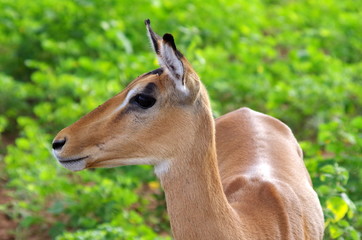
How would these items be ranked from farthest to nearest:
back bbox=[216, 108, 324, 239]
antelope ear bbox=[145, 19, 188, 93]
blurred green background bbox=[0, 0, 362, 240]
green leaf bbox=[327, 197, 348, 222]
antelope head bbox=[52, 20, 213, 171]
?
blurred green background bbox=[0, 0, 362, 240], green leaf bbox=[327, 197, 348, 222], back bbox=[216, 108, 324, 239], antelope head bbox=[52, 20, 213, 171], antelope ear bbox=[145, 19, 188, 93]

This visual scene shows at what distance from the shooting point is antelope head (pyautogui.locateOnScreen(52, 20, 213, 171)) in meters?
3.55

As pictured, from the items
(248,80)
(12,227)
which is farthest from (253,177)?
(248,80)

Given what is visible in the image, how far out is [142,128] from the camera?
3.57m

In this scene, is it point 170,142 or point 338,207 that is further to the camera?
→ point 338,207

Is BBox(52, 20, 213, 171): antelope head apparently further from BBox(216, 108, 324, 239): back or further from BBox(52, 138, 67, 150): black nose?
BBox(216, 108, 324, 239): back

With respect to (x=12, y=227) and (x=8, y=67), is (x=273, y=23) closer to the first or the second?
(x=8, y=67)

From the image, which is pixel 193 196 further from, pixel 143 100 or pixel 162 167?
pixel 143 100

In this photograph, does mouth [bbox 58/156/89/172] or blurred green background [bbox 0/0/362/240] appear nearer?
mouth [bbox 58/156/89/172]

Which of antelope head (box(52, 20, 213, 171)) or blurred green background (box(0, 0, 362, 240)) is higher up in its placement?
antelope head (box(52, 20, 213, 171))

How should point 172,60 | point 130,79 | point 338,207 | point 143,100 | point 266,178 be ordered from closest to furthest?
point 172,60 → point 143,100 → point 266,178 → point 338,207 → point 130,79

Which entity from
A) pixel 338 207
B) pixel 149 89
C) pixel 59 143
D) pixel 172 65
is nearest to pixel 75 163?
pixel 59 143

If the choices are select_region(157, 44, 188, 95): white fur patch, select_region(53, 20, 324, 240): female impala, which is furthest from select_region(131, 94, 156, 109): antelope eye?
select_region(157, 44, 188, 95): white fur patch

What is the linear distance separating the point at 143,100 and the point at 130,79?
3508 millimetres

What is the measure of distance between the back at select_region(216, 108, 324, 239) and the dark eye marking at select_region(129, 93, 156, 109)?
2.30ft
